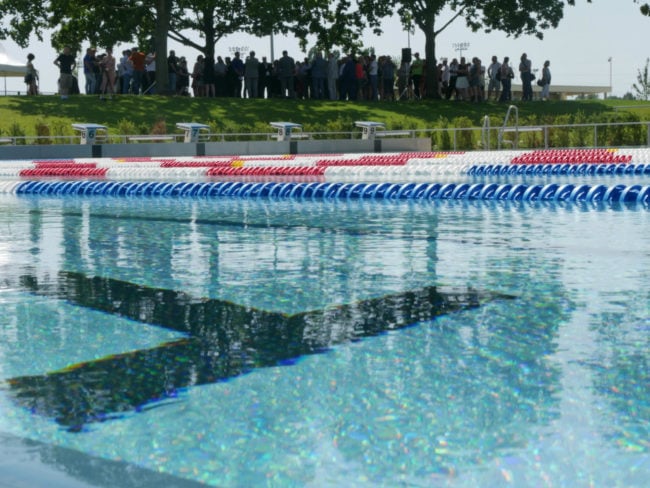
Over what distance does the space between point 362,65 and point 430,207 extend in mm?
19688

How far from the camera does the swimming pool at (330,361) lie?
2789 millimetres

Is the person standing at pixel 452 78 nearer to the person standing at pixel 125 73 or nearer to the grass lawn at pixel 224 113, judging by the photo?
the grass lawn at pixel 224 113

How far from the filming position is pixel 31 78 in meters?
30.3

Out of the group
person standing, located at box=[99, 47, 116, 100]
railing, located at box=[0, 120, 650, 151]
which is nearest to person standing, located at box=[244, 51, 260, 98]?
person standing, located at box=[99, 47, 116, 100]

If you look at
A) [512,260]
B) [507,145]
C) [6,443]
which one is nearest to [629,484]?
[6,443]

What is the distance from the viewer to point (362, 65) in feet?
97.3

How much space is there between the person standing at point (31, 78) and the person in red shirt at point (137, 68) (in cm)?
298

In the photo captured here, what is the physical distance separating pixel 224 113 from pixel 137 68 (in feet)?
9.23

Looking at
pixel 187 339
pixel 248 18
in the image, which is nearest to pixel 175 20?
pixel 248 18

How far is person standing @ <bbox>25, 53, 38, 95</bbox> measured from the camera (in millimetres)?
29642

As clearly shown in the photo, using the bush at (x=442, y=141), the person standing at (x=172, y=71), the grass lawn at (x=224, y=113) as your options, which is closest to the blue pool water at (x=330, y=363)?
the bush at (x=442, y=141)

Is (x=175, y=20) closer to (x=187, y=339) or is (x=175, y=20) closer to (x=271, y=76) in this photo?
(x=271, y=76)

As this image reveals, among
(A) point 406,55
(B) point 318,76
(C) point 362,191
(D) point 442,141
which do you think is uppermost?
(A) point 406,55

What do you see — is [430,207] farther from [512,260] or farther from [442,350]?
[442,350]
